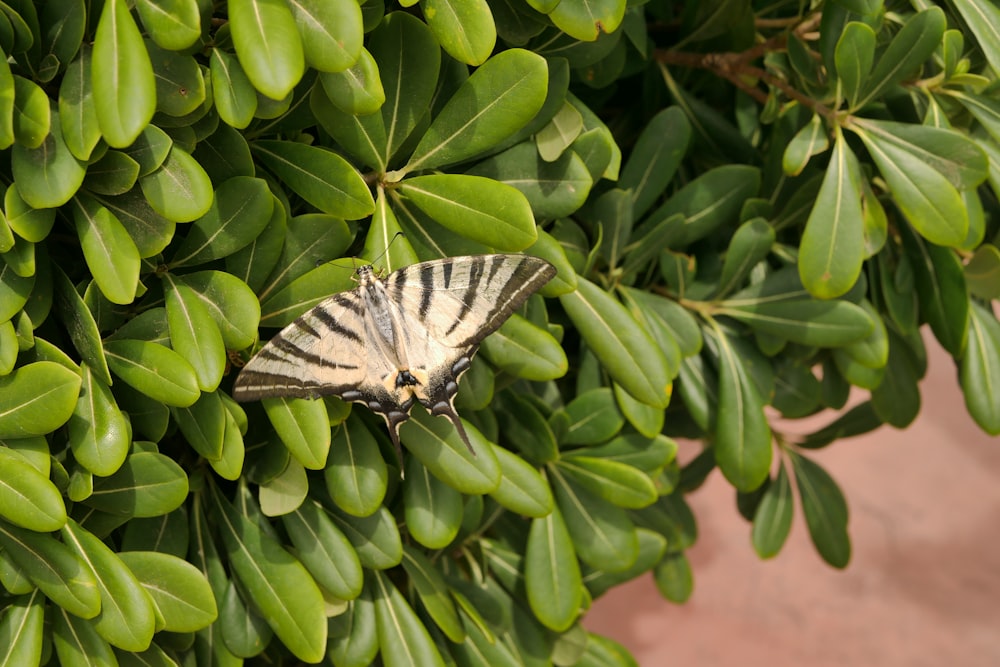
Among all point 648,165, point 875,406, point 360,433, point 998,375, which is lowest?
point 875,406

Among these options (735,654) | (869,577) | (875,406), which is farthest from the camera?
(869,577)

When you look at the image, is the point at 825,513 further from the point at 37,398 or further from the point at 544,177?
the point at 37,398

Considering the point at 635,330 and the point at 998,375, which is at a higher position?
the point at 635,330

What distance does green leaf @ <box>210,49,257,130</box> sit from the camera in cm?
78

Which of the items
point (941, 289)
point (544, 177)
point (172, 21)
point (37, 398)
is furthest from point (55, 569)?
point (941, 289)

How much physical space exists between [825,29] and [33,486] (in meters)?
0.90

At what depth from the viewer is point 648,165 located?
3.79 ft

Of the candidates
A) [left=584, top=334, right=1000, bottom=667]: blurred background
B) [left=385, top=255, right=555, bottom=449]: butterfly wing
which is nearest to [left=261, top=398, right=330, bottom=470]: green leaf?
[left=385, top=255, right=555, bottom=449]: butterfly wing

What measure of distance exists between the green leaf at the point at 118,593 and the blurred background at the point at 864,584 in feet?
5.34

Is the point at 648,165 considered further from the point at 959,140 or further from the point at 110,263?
the point at 110,263

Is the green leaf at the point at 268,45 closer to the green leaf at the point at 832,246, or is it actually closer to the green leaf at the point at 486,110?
the green leaf at the point at 486,110

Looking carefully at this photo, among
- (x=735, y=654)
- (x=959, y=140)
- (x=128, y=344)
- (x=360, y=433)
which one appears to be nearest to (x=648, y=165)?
(x=959, y=140)

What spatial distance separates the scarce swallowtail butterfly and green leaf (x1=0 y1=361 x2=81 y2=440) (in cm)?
14

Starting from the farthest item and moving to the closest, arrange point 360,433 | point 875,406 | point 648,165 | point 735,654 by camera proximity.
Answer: point 735,654 → point 875,406 → point 648,165 → point 360,433
